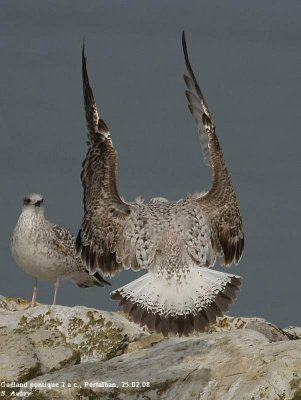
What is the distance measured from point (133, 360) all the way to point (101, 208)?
5.79 feet

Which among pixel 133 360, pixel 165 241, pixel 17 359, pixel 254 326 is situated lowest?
pixel 17 359

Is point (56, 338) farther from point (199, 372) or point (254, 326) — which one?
point (254, 326)

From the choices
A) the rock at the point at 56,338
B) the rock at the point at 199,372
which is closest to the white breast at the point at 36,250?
the rock at the point at 56,338

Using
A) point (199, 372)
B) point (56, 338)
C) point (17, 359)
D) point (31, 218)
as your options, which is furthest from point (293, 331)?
point (31, 218)

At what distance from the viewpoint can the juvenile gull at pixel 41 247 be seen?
18.7m

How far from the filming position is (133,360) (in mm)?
12336

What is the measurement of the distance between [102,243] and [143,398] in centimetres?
222

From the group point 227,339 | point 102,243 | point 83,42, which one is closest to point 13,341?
point 102,243

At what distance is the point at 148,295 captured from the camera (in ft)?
41.4

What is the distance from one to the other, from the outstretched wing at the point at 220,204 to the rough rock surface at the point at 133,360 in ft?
3.04

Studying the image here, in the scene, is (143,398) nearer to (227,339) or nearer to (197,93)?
(227,339)

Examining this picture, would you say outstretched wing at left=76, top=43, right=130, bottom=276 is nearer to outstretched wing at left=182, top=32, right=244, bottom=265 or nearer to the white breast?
outstretched wing at left=182, top=32, right=244, bottom=265

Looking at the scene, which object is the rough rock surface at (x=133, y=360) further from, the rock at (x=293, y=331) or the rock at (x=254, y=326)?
the rock at (x=293, y=331)

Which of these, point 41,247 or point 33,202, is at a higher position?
point 33,202
